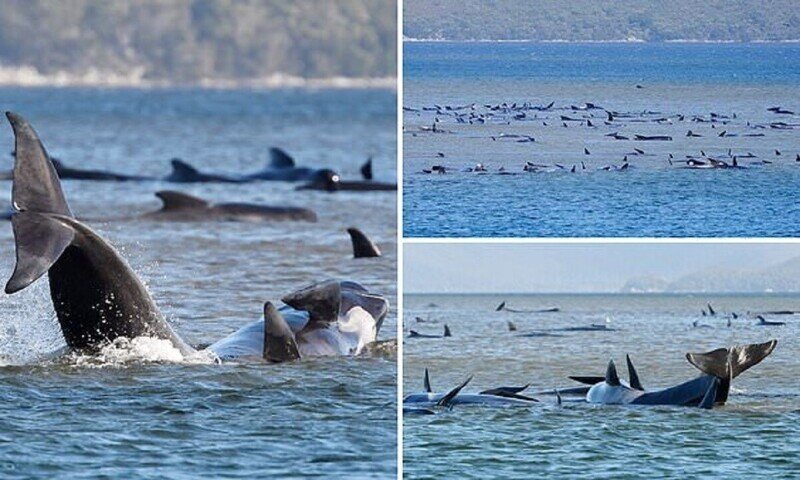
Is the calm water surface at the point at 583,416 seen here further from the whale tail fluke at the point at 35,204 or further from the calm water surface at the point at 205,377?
the whale tail fluke at the point at 35,204

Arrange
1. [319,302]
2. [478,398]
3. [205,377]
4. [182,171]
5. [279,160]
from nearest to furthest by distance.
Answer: [205,377], [478,398], [319,302], [182,171], [279,160]

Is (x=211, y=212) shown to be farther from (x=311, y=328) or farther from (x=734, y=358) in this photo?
(x=734, y=358)

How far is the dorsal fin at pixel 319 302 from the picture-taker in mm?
17016

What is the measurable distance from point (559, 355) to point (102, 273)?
7683mm

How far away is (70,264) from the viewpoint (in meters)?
14.8

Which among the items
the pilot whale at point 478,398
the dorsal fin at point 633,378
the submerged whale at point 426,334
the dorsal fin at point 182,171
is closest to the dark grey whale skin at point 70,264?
the pilot whale at point 478,398

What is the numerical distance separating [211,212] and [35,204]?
576 inches

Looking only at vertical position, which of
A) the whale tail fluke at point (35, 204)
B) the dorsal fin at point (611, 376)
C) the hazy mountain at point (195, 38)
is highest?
the hazy mountain at point (195, 38)

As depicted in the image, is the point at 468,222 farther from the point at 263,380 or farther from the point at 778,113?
the point at 778,113

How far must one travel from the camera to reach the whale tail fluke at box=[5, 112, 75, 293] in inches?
551

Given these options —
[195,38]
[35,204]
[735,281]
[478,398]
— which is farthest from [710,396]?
[195,38]

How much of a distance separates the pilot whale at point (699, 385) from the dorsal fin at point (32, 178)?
449 centimetres

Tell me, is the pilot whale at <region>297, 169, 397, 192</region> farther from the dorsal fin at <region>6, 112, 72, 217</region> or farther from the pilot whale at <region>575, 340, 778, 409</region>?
the dorsal fin at <region>6, 112, 72, 217</region>

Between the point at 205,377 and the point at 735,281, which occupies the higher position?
the point at 735,281
